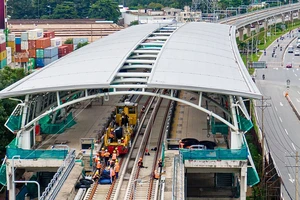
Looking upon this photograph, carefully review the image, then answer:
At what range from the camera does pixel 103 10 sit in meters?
134

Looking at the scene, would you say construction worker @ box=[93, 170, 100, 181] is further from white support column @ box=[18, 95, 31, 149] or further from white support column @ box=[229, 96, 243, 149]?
white support column @ box=[229, 96, 243, 149]

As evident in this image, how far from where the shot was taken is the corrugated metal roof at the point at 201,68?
2558cm

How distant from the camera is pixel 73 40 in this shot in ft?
323

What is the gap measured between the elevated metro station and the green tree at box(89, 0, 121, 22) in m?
99.3

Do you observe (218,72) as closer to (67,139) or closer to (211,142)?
(211,142)

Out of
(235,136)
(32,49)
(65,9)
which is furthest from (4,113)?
(65,9)

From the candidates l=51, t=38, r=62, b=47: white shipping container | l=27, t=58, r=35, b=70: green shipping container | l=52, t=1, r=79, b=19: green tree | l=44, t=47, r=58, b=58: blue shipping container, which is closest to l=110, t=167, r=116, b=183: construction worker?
l=27, t=58, r=35, b=70: green shipping container

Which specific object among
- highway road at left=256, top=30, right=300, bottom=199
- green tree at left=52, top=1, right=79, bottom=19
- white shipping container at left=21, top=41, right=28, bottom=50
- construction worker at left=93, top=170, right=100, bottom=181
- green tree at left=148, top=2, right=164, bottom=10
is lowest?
highway road at left=256, top=30, right=300, bottom=199

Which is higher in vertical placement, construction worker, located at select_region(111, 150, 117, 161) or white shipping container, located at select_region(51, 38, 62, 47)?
white shipping container, located at select_region(51, 38, 62, 47)

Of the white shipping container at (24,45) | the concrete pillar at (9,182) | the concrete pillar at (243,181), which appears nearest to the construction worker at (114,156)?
the concrete pillar at (9,182)

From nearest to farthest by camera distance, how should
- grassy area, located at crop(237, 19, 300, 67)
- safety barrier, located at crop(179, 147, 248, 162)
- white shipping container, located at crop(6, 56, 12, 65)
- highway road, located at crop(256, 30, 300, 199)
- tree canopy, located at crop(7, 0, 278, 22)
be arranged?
safety barrier, located at crop(179, 147, 248, 162), highway road, located at crop(256, 30, 300, 199), white shipping container, located at crop(6, 56, 12, 65), grassy area, located at crop(237, 19, 300, 67), tree canopy, located at crop(7, 0, 278, 22)

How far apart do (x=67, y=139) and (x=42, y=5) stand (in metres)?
111

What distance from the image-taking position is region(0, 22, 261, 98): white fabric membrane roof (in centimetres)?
2569

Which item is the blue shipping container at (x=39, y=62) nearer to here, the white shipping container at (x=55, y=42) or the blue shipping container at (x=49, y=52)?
the blue shipping container at (x=49, y=52)
